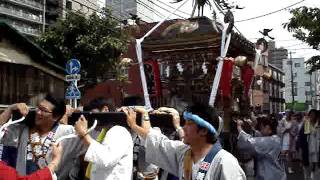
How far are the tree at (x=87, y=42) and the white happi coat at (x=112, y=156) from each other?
1843 cm

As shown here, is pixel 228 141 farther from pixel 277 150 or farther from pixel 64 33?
pixel 64 33

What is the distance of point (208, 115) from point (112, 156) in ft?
2.99

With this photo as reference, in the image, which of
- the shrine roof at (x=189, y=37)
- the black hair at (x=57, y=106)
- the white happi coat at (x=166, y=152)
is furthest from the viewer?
the shrine roof at (x=189, y=37)

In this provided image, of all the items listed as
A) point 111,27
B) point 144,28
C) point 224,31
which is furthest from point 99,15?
point 224,31

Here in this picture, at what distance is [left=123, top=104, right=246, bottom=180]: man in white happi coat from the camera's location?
3289mm

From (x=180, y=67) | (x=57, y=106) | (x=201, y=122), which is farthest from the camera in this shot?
(x=180, y=67)

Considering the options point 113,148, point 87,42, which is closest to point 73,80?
point 87,42

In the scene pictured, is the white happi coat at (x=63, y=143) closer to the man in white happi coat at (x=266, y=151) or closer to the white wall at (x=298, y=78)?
the man in white happi coat at (x=266, y=151)

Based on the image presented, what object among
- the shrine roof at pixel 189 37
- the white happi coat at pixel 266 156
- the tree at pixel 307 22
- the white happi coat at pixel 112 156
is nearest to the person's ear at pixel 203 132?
the white happi coat at pixel 112 156

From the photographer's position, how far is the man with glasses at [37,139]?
4506 mm

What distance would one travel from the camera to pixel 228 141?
730 centimetres

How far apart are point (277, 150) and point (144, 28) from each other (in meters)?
10.6

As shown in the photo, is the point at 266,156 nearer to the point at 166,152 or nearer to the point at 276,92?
the point at 166,152

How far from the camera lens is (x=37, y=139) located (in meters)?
4.64
